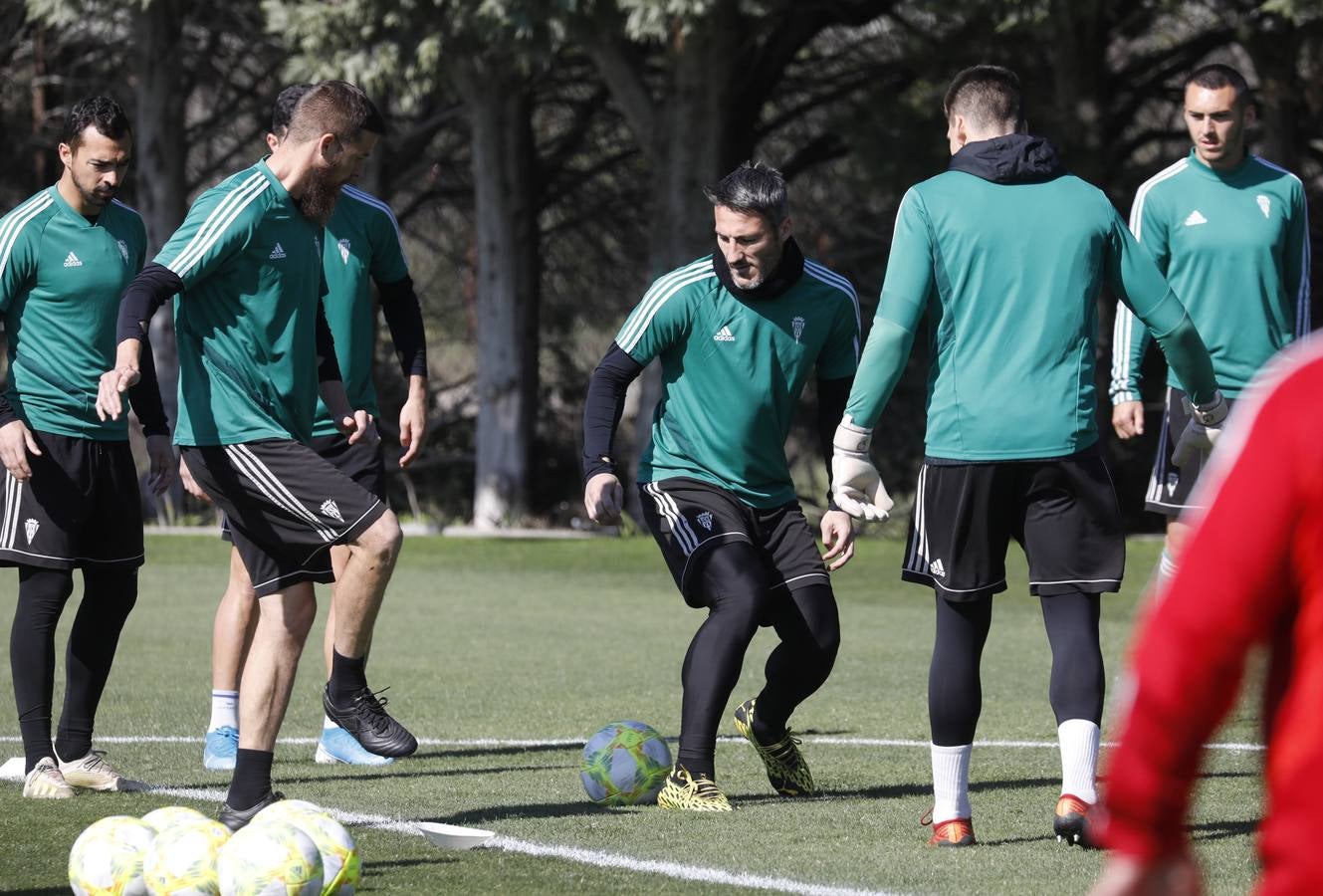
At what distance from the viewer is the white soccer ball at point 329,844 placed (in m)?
4.49

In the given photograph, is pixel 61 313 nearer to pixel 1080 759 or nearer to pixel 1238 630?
pixel 1080 759

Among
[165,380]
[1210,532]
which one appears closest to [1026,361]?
[1210,532]

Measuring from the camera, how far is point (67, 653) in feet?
21.7

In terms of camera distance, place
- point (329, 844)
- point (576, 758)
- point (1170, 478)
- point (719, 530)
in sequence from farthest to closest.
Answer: point (1170, 478)
point (576, 758)
point (719, 530)
point (329, 844)

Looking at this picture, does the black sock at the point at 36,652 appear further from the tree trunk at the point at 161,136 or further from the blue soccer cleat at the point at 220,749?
the tree trunk at the point at 161,136

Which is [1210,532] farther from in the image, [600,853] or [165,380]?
[165,380]

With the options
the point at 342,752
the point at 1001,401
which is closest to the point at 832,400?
the point at 1001,401

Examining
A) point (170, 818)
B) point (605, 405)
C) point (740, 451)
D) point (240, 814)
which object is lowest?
point (240, 814)

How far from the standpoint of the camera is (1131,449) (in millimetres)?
21562

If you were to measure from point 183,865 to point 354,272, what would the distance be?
3.63m

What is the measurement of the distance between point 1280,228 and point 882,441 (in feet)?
48.0

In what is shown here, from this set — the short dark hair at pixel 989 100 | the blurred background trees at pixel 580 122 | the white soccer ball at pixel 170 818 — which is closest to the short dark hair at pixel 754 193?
the short dark hair at pixel 989 100

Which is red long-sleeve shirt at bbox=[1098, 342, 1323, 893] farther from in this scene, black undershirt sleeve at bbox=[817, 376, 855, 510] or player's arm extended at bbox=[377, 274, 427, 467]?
player's arm extended at bbox=[377, 274, 427, 467]

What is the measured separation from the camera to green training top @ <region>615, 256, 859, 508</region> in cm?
633
